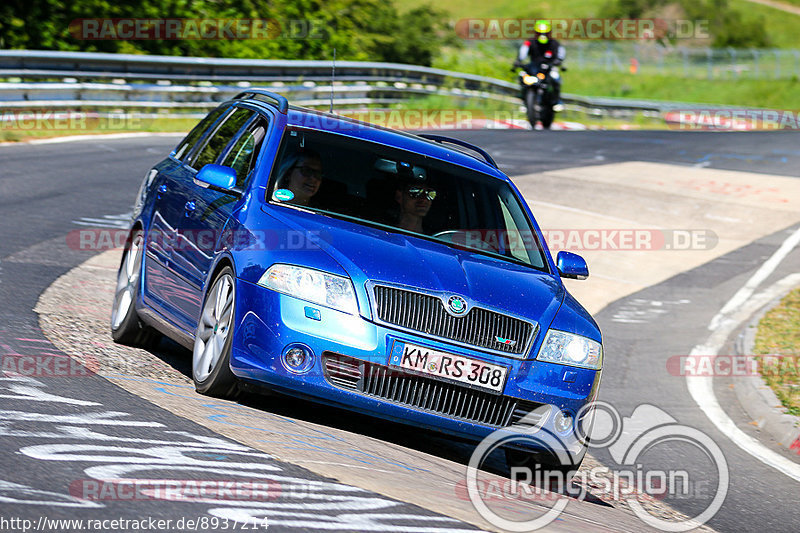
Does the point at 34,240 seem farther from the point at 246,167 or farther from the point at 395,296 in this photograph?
the point at 395,296

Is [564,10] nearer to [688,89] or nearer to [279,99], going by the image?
[688,89]

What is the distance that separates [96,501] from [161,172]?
4.22 m

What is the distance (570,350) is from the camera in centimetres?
622

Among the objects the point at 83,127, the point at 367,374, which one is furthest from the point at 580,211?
the point at 367,374

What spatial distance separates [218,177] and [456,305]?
1642mm

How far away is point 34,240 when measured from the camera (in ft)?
37.0

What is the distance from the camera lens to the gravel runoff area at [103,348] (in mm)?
6441

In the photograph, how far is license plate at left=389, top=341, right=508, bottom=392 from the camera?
19.2 feet

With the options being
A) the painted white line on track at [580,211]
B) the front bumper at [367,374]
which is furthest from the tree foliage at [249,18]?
the front bumper at [367,374]

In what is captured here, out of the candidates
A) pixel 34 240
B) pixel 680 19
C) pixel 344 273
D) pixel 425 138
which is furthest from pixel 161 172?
pixel 680 19

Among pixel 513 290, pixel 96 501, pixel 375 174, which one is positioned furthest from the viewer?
pixel 375 174

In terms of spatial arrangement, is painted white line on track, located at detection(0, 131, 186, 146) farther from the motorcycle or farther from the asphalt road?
the motorcycle

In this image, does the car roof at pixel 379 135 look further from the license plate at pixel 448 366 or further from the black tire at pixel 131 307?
the license plate at pixel 448 366

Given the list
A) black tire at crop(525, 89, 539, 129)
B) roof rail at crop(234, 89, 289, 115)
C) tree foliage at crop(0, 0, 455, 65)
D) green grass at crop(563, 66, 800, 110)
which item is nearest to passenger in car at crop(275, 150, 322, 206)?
roof rail at crop(234, 89, 289, 115)
